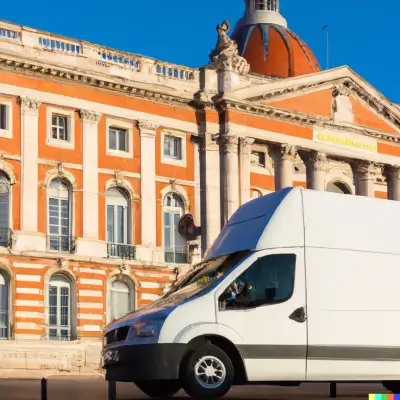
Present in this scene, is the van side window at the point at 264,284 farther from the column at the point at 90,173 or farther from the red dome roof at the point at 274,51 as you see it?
the red dome roof at the point at 274,51

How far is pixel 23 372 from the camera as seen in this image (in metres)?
36.4

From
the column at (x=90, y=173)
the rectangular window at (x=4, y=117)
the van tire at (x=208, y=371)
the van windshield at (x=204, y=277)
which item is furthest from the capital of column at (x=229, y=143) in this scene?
the van tire at (x=208, y=371)

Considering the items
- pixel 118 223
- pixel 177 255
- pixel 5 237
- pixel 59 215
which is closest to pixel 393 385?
pixel 5 237

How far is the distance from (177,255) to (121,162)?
443 cm

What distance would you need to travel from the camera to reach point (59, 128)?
40469 millimetres

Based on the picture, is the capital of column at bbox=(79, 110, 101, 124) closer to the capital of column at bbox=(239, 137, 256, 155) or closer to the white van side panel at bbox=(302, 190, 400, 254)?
the capital of column at bbox=(239, 137, 256, 155)

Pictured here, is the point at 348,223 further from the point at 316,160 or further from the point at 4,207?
the point at 316,160

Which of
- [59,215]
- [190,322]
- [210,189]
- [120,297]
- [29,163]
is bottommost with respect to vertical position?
[190,322]

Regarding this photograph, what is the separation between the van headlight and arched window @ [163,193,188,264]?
26.8 meters

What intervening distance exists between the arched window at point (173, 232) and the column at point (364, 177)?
10.0 meters

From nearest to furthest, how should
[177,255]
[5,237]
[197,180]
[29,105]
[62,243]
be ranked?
1. [5,237]
2. [29,105]
3. [62,243]
4. [177,255]
5. [197,180]

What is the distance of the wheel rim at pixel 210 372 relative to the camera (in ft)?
51.2

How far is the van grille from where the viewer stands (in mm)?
16406

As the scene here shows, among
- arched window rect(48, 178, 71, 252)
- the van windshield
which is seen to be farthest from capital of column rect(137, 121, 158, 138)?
the van windshield
